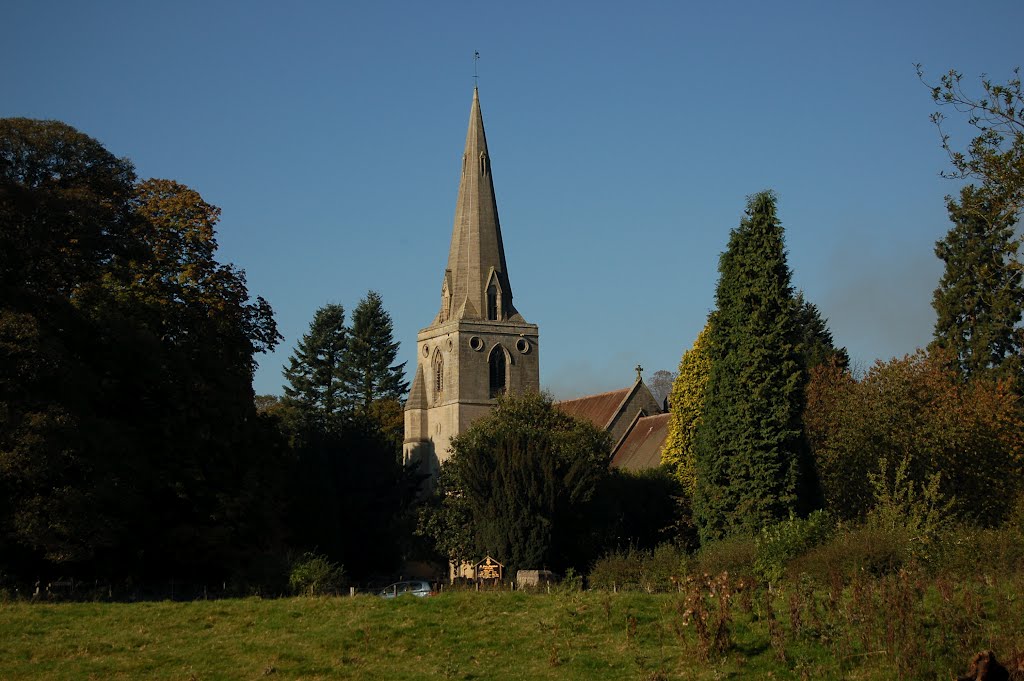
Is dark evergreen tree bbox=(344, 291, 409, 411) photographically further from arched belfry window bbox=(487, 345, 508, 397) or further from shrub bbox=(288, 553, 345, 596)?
shrub bbox=(288, 553, 345, 596)

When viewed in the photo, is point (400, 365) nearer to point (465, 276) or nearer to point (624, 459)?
point (465, 276)

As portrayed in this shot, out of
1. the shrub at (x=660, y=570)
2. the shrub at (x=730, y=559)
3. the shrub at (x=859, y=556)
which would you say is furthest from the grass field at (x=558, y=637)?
the shrub at (x=730, y=559)

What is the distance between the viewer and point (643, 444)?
63.6 m

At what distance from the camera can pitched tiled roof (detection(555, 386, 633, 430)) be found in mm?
68312

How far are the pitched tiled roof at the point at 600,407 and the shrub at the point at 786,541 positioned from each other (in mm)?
37603

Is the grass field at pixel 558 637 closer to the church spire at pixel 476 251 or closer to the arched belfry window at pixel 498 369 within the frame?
the arched belfry window at pixel 498 369

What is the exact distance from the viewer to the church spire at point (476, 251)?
73.6 meters

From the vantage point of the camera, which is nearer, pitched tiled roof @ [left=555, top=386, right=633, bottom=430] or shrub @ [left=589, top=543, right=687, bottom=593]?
shrub @ [left=589, top=543, right=687, bottom=593]

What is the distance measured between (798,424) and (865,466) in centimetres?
446

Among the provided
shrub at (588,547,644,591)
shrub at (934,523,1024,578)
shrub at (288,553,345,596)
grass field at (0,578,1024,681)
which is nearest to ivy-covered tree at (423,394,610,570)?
shrub at (588,547,644,591)

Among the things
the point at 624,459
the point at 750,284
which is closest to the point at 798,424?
the point at 750,284

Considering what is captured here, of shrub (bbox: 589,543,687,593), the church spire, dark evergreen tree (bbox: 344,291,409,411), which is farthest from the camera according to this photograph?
dark evergreen tree (bbox: 344,291,409,411)

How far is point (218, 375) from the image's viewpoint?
31.8m

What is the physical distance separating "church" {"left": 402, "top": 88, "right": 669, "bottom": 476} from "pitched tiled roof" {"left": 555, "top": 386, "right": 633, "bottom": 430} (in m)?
0.09
